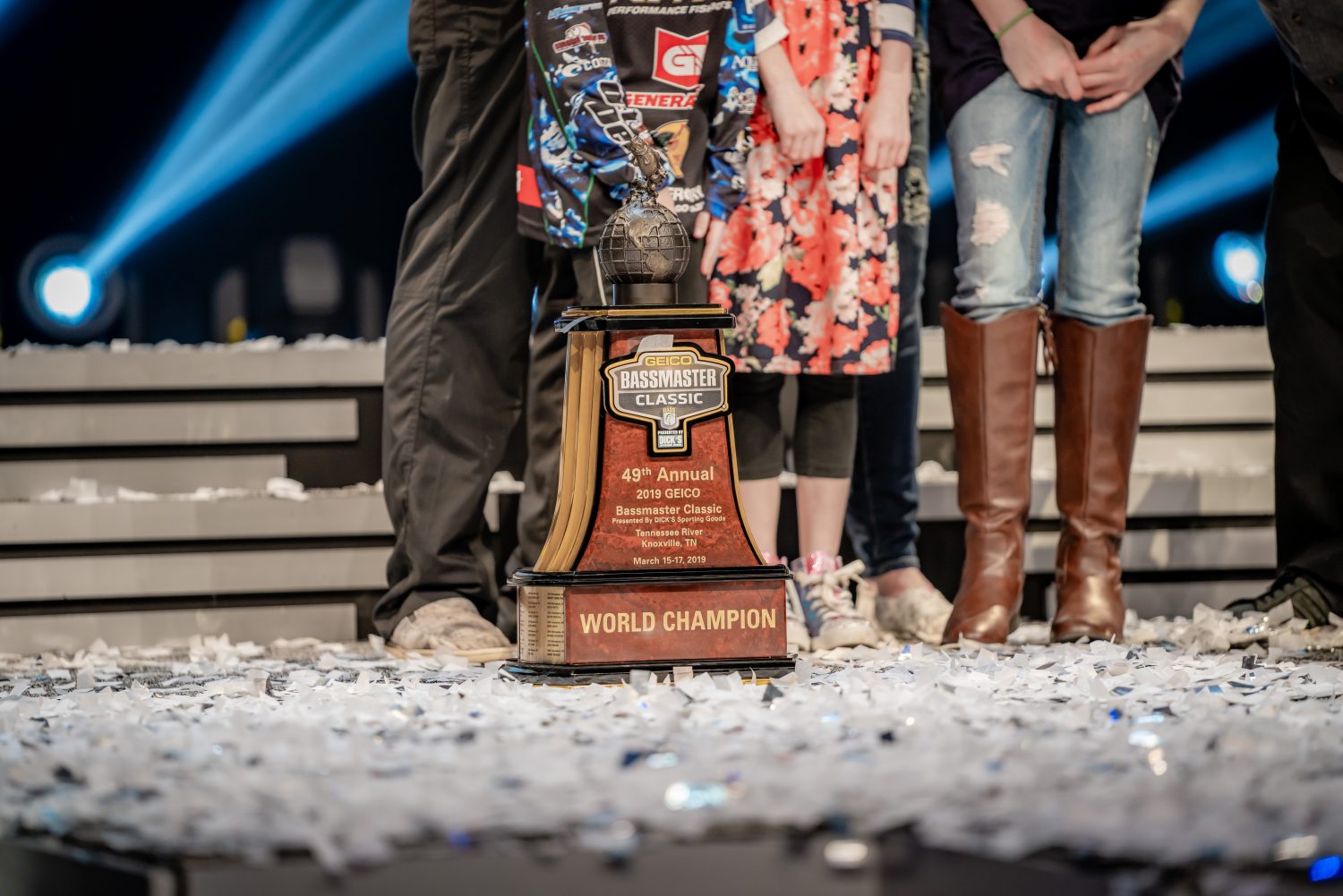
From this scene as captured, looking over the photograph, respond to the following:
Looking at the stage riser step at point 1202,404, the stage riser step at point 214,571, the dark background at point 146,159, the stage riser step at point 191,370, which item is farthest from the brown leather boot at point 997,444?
the dark background at point 146,159

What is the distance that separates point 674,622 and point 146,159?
2387 millimetres

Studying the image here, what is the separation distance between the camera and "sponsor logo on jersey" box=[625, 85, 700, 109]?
1785mm

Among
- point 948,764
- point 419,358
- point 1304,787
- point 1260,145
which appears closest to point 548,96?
point 419,358

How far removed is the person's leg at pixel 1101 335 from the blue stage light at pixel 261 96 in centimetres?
202

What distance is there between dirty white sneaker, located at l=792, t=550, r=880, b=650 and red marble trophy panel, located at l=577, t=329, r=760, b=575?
407mm

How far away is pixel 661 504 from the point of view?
149cm

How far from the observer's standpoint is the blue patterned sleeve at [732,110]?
6.06 feet

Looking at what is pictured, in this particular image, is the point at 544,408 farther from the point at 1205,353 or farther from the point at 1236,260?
the point at 1236,260

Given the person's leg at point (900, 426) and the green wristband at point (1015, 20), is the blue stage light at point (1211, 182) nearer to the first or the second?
the person's leg at point (900, 426)

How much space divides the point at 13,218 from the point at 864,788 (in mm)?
2922

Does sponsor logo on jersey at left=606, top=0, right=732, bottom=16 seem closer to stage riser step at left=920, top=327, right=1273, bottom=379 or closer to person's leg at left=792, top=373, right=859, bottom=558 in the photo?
person's leg at left=792, top=373, right=859, bottom=558

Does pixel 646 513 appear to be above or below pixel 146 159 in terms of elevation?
below

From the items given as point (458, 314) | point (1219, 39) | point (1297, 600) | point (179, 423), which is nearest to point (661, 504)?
point (458, 314)

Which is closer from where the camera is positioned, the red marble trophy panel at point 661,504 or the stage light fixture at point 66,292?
the red marble trophy panel at point 661,504
